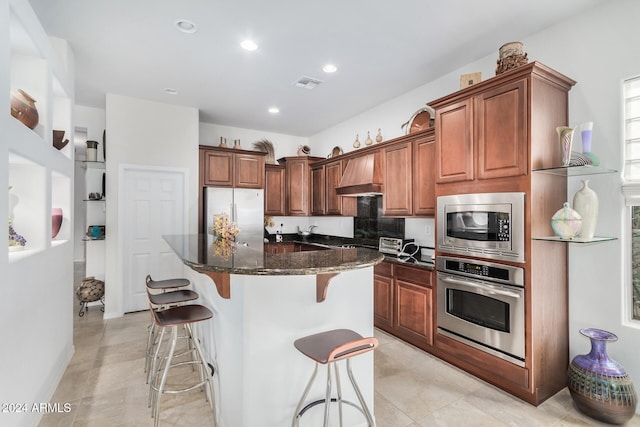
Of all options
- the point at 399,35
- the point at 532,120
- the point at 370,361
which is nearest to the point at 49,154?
the point at 370,361

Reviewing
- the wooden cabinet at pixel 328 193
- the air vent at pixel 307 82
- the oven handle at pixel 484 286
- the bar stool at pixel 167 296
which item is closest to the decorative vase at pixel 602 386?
the oven handle at pixel 484 286

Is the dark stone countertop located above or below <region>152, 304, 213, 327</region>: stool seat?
above

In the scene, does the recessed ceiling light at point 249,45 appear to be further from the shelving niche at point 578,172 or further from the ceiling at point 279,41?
the shelving niche at point 578,172

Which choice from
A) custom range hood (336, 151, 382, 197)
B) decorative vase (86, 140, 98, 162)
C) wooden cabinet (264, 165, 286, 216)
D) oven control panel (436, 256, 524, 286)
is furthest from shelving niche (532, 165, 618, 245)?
decorative vase (86, 140, 98, 162)

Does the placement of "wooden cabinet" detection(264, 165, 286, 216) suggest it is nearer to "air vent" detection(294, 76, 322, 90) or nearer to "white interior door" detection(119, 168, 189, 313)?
"white interior door" detection(119, 168, 189, 313)

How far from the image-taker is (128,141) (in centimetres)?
443

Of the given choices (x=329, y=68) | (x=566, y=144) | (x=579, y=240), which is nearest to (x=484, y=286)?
(x=579, y=240)

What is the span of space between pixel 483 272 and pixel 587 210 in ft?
2.81

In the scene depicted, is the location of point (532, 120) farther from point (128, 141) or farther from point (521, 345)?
point (128, 141)

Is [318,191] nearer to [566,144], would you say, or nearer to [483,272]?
[483,272]

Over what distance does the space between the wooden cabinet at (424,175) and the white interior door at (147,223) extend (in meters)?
3.39

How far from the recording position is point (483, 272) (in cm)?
268

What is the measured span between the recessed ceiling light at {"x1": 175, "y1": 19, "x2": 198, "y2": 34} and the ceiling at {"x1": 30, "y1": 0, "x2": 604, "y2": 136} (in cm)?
3

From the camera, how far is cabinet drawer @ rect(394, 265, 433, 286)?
10.6 feet
